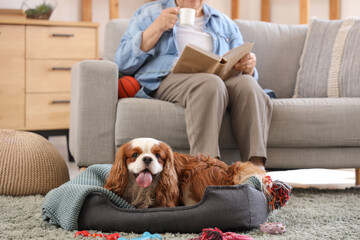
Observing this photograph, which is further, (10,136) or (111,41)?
(111,41)

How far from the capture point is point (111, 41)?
8.94 feet

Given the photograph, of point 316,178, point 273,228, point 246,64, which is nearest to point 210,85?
point 246,64

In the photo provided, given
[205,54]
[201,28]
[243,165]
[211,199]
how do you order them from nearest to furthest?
[211,199], [243,165], [205,54], [201,28]

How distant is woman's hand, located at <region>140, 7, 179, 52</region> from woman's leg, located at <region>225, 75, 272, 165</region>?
413mm

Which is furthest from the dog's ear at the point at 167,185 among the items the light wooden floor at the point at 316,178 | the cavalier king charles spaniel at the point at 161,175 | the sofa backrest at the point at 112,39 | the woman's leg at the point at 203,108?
the sofa backrest at the point at 112,39

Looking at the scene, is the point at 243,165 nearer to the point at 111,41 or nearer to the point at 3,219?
the point at 3,219

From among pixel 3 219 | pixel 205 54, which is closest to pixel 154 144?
pixel 3 219

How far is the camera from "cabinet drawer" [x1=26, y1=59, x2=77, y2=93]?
11.0 feet

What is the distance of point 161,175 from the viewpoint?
145 centimetres

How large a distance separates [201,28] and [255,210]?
4.37 ft

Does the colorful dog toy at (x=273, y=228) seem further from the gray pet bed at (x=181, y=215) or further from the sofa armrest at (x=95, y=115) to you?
the sofa armrest at (x=95, y=115)

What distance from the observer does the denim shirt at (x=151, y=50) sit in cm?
231

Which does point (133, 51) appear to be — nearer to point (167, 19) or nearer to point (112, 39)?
point (167, 19)

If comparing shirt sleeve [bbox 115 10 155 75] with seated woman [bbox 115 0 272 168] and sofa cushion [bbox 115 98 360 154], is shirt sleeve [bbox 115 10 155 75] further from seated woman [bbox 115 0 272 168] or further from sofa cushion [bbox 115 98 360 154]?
sofa cushion [bbox 115 98 360 154]
